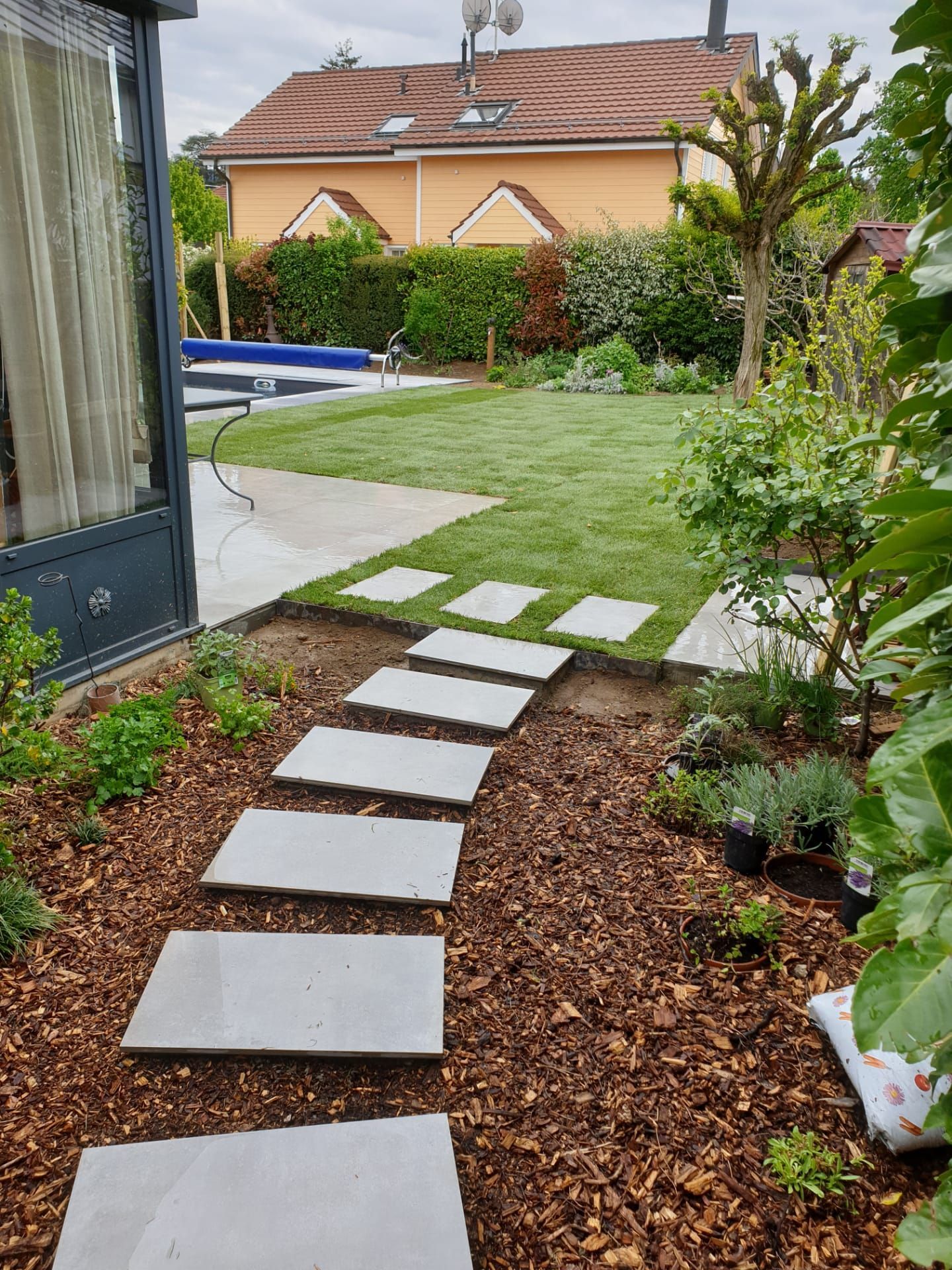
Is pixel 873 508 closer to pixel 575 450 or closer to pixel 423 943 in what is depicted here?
A: pixel 423 943

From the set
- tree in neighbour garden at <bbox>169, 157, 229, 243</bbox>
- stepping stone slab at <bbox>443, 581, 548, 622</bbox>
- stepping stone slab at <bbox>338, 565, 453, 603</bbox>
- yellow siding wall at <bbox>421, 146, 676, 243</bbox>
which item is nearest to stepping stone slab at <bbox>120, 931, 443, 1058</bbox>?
stepping stone slab at <bbox>443, 581, 548, 622</bbox>

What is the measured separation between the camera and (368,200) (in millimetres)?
24641

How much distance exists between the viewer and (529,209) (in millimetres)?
21281

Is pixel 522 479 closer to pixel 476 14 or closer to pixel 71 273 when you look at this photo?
pixel 71 273

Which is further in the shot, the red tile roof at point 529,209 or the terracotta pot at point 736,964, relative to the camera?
the red tile roof at point 529,209

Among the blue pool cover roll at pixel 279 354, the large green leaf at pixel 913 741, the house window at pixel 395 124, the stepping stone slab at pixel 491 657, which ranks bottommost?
the stepping stone slab at pixel 491 657

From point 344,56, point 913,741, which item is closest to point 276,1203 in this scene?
point 913,741

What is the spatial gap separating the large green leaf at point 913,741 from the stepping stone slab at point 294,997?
173 centimetres

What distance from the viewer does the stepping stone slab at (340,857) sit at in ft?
9.21

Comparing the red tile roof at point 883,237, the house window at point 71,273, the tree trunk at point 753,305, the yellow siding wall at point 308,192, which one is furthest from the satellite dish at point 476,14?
the house window at point 71,273

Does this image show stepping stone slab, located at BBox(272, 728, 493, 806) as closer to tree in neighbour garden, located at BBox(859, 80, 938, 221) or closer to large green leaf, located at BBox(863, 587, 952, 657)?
large green leaf, located at BBox(863, 587, 952, 657)

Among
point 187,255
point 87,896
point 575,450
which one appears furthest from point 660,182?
point 87,896

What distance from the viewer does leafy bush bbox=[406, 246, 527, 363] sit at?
683 inches

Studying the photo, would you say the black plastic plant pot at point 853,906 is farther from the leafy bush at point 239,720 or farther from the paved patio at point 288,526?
the paved patio at point 288,526
